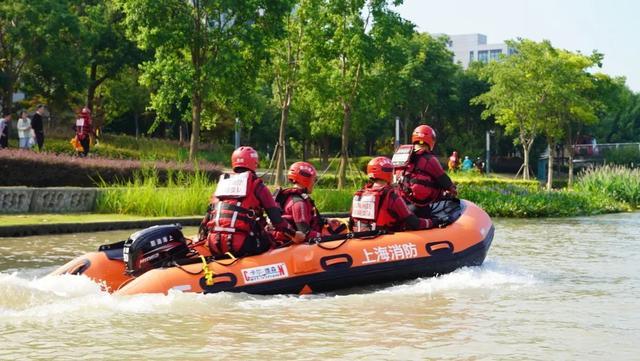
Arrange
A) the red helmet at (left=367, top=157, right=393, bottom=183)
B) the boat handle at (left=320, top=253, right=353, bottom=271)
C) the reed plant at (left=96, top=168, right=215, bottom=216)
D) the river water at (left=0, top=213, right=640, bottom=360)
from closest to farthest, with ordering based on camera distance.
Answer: the river water at (left=0, top=213, right=640, bottom=360)
the boat handle at (left=320, top=253, right=353, bottom=271)
the red helmet at (left=367, top=157, right=393, bottom=183)
the reed plant at (left=96, top=168, right=215, bottom=216)

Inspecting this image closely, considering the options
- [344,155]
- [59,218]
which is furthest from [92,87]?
[59,218]

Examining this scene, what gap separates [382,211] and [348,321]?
124 inches

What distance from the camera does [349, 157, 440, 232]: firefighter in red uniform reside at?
1211cm

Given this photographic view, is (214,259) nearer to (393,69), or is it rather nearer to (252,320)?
(252,320)

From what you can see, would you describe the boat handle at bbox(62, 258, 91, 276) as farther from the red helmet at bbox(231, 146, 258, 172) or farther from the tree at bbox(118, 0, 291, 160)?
the tree at bbox(118, 0, 291, 160)

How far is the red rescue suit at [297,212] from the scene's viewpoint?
11420mm

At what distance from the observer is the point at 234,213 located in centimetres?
1049

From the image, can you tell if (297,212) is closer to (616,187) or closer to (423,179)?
(423,179)

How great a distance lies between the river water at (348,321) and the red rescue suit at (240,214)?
0.69 m

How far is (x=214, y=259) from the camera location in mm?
10547

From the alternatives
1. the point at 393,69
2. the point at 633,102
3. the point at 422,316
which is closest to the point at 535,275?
the point at 422,316

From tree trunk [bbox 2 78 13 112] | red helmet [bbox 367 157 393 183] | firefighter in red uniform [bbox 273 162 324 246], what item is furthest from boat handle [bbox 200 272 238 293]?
tree trunk [bbox 2 78 13 112]

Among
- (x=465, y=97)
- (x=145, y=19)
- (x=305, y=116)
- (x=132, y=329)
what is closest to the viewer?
(x=132, y=329)

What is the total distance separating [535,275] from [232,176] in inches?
203
